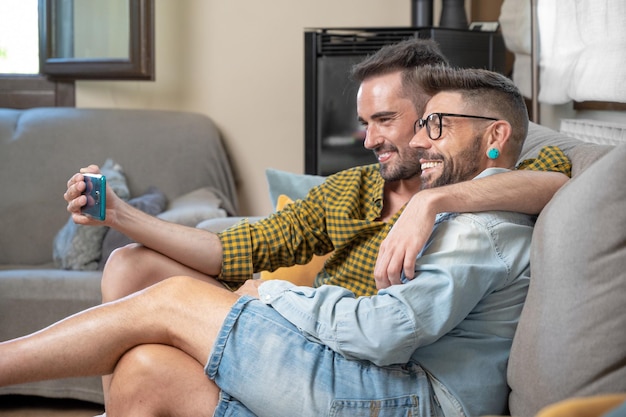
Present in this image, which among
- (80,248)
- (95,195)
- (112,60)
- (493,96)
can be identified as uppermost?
(112,60)

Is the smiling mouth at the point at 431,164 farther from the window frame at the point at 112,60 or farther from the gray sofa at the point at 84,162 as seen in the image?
the window frame at the point at 112,60

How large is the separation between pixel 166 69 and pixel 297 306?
270 centimetres

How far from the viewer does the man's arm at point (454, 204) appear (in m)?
1.54

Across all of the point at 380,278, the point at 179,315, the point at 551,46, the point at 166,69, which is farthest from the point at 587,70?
the point at 166,69

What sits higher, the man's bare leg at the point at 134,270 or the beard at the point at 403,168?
the beard at the point at 403,168

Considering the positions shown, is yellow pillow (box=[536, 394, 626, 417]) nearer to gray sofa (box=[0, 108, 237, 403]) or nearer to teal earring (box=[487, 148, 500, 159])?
teal earring (box=[487, 148, 500, 159])

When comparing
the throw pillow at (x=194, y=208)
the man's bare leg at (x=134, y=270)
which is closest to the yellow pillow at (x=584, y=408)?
the man's bare leg at (x=134, y=270)

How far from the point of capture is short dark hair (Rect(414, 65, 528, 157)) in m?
1.80

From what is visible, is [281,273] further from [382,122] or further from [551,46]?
[551,46]

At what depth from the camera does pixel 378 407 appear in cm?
151

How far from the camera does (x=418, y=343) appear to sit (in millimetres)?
1479

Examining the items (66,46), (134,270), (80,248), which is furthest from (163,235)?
(66,46)

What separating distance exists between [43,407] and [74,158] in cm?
106

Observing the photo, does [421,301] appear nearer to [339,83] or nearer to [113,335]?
[113,335]
